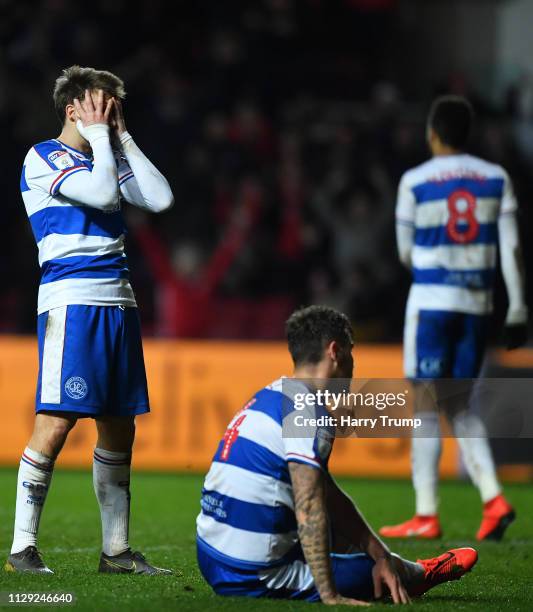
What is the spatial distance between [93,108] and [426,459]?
3.05 metres

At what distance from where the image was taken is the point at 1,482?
948 cm

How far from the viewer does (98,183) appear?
5012 millimetres

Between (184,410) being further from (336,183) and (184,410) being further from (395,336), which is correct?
(336,183)

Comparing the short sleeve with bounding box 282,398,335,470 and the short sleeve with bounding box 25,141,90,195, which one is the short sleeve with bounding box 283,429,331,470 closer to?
the short sleeve with bounding box 282,398,335,470

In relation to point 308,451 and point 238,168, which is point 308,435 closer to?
point 308,451


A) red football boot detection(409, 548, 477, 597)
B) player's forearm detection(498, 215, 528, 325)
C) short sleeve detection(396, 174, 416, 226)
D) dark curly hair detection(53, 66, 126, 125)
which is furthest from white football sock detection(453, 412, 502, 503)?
dark curly hair detection(53, 66, 126, 125)

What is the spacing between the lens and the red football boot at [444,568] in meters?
4.70

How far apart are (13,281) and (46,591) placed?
900 cm

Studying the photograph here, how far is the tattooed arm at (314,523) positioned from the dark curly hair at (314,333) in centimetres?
41

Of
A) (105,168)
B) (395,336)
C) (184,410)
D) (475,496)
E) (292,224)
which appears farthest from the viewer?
(292,224)

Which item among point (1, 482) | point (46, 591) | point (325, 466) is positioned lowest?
point (1, 482)

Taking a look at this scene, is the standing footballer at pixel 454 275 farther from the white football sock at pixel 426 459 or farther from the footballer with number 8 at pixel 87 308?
the footballer with number 8 at pixel 87 308

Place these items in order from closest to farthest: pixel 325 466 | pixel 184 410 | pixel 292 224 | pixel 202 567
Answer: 1. pixel 325 466
2. pixel 202 567
3. pixel 184 410
4. pixel 292 224

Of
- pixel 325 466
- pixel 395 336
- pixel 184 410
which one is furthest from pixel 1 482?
pixel 325 466
